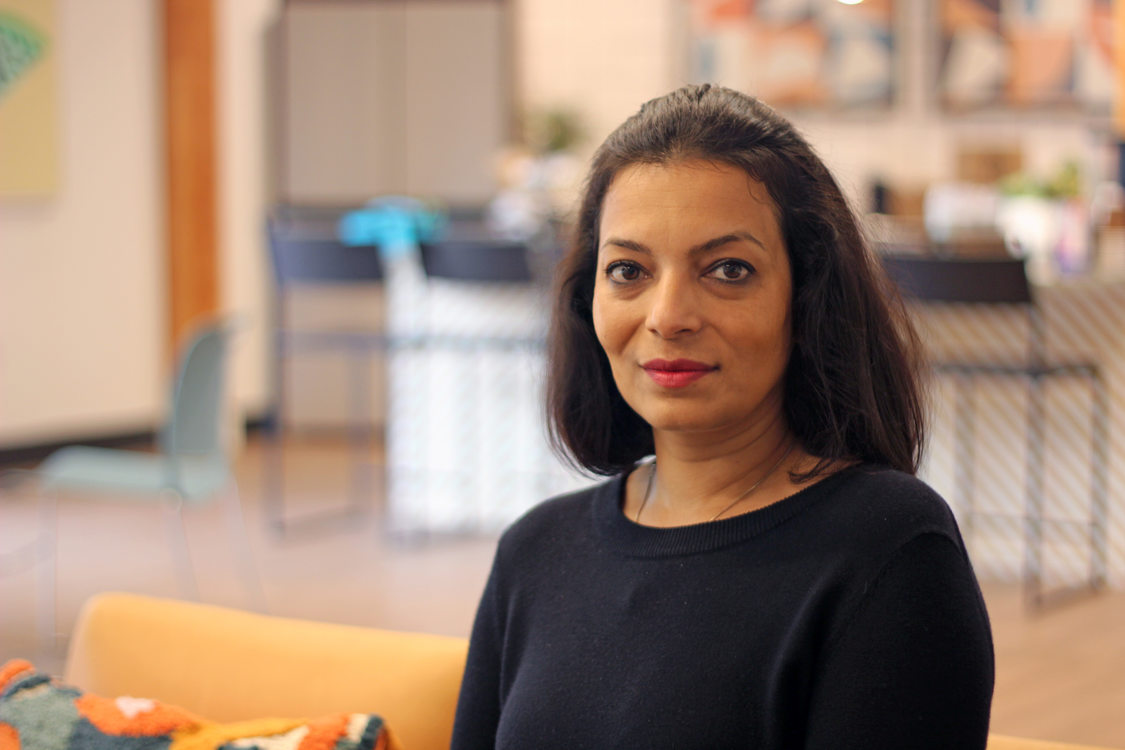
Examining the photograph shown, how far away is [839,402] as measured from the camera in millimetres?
1157

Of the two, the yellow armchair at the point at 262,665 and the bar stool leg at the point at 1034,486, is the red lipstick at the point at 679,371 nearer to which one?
the yellow armchair at the point at 262,665

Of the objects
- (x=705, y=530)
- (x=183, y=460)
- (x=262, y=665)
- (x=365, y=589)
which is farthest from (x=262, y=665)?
(x=365, y=589)

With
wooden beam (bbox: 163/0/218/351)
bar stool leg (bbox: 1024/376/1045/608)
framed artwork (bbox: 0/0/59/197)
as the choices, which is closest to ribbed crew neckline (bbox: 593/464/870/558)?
bar stool leg (bbox: 1024/376/1045/608)

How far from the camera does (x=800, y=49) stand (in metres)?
7.65

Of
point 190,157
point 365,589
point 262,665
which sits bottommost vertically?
point 365,589

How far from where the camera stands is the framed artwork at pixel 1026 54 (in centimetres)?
738

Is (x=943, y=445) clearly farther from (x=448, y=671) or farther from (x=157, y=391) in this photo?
(x=157, y=391)

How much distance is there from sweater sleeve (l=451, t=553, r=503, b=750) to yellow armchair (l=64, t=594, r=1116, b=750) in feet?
0.37

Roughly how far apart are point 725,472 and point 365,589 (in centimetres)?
321

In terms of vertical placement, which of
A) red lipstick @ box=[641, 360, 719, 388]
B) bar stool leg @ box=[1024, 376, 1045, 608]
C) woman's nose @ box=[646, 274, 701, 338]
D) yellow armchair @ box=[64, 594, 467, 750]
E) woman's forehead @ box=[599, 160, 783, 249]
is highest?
woman's forehead @ box=[599, 160, 783, 249]

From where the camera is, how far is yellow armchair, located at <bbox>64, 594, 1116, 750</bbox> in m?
1.42

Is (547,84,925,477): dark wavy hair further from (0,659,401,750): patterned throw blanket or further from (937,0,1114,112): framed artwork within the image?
(937,0,1114,112): framed artwork

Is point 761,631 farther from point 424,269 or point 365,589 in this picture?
point 424,269

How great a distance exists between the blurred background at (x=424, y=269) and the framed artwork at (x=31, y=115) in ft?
0.05
